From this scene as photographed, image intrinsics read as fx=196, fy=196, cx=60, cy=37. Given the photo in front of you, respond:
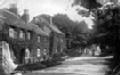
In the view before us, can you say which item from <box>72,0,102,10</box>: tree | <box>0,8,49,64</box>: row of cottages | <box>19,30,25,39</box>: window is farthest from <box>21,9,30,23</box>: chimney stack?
<box>72,0,102,10</box>: tree

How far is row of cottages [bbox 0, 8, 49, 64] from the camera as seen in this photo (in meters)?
22.8

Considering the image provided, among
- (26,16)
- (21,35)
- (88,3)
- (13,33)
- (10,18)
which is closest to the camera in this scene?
(88,3)

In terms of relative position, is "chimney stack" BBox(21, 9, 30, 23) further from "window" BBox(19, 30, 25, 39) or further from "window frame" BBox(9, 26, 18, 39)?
"window frame" BBox(9, 26, 18, 39)

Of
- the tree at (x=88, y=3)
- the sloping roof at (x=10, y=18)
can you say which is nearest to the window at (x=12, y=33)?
the sloping roof at (x=10, y=18)

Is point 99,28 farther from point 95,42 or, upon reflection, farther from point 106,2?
point 106,2

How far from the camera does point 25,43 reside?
Answer: 90.7ft

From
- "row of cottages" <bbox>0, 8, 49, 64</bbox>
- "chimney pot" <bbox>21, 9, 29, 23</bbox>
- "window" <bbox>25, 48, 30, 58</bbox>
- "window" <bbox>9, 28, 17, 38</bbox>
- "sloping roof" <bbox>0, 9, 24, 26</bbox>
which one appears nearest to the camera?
"row of cottages" <bbox>0, 8, 49, 64</bbox>

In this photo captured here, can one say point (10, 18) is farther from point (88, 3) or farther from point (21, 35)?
point (88, 3)

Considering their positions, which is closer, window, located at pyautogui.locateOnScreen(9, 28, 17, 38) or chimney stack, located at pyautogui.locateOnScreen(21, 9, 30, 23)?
window, located at pyautogui.locateOnScreen(9, 28, 17, 38)

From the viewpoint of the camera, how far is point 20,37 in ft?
86.7

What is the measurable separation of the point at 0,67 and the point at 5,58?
832 mm

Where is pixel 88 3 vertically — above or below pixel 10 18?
above

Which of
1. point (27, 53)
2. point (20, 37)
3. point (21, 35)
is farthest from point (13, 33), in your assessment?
point (27, 53)

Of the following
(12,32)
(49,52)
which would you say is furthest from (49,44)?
(12,32)
